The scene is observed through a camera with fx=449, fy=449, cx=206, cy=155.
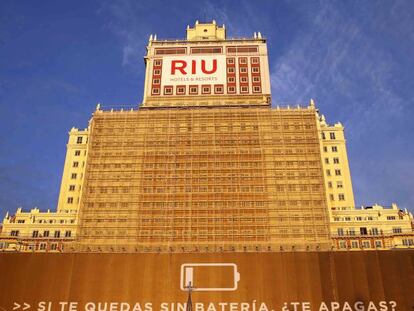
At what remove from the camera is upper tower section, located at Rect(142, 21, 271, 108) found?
7419 centimetres

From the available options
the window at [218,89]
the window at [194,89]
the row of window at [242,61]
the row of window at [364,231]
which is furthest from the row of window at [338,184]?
the window at [194,89]

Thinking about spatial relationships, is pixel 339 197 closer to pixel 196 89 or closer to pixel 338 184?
pixel 338 184

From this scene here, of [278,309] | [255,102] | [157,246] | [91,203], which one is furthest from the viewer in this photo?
[255,102]

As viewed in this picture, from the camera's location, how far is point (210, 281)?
44.9m

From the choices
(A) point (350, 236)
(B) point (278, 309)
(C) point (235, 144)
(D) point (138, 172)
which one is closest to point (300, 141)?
(C) point (235, 144)

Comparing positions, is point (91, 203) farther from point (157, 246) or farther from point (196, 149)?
Answer: point (196, 149)

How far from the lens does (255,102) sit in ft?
240

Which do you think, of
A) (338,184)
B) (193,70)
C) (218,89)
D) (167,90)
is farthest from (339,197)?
(167,90)

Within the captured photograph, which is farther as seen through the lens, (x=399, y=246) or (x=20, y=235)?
(x=20, y=235)

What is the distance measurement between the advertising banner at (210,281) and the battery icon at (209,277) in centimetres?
10

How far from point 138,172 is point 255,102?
876 inches

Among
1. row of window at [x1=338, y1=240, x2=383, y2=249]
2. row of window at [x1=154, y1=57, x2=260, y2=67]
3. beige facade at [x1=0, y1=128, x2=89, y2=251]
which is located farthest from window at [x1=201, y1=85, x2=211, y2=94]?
row of window at [x1=338, y1=240, x2=383, y2=249]

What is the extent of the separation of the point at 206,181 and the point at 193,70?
2173 cm

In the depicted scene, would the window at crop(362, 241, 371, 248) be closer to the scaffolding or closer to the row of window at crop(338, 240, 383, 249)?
the row of window at crop(338, 240, 383, 249)
